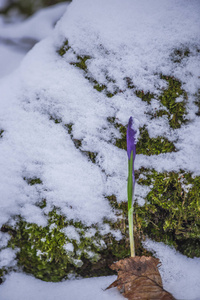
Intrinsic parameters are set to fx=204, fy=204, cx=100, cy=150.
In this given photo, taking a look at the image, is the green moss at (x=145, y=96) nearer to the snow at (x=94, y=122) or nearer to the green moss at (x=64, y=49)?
the snow at (x=94, y=122)

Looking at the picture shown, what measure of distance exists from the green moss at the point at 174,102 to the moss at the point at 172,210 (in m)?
0.33

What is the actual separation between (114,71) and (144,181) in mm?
776

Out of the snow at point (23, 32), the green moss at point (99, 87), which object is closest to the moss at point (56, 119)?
the green moss at point (99, 87)

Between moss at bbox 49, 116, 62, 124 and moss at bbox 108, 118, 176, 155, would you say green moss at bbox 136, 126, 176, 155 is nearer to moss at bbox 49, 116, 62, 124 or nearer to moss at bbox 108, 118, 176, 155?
moss at bbox 108, 118, 176, 155

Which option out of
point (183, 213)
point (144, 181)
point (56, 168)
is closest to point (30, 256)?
point (56, 168)

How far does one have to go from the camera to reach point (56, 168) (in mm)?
1328

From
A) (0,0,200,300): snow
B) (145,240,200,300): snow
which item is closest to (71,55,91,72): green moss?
(0,0,200,300): snow

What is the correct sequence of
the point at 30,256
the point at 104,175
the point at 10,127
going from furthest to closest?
1. the point at 10,127
2. the point at 104,175
3. the point at 30,256

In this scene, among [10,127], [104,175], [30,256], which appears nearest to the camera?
[30,256]

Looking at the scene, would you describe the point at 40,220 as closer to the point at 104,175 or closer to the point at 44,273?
the point at 44,273

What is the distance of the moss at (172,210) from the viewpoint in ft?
4.08

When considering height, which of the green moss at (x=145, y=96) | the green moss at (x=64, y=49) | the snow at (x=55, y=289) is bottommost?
the snow at (x=55, y=289)

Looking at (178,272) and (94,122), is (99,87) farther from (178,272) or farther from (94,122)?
(178,272)

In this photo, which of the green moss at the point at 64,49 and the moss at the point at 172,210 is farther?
the green moss at the point at 64,49
